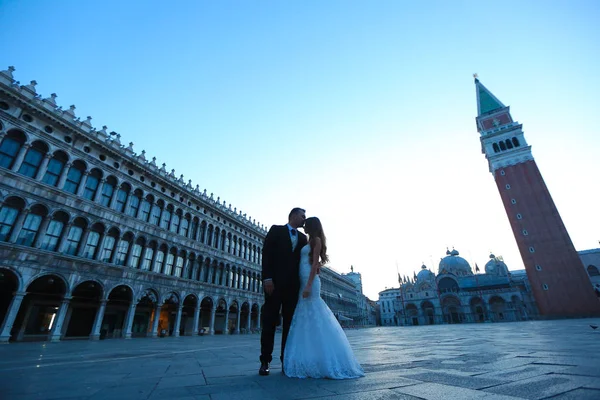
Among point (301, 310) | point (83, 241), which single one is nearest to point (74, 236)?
point (83, 241)

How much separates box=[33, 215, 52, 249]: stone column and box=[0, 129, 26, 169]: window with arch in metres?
3.31

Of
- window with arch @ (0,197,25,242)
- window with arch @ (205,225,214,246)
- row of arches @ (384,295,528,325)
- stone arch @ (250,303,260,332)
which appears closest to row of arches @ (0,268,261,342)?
window with arch @ (0,197,25,242)

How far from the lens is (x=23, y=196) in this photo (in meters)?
15.2

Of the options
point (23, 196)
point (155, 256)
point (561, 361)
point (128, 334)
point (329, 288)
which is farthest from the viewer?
point (329, 288)

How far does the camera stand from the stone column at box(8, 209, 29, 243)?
14.6 m

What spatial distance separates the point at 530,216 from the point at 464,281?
2924cm

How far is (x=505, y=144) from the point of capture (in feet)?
155

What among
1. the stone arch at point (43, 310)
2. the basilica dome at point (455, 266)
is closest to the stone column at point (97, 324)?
the stone arch at point (43, 310)

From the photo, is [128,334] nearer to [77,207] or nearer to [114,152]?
[77,207]

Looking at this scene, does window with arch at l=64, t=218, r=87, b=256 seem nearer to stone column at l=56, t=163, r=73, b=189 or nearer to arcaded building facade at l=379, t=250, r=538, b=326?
stone column at l=56, t=163, r=73, b=189

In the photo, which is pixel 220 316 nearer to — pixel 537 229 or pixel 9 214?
pixel 9 214

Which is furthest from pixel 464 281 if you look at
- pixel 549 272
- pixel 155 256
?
pixel 155 256

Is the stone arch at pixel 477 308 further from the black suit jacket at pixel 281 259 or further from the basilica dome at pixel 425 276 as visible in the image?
the black suit jacket at pixel 281 259

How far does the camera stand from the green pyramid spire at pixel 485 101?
52844 millimetres
